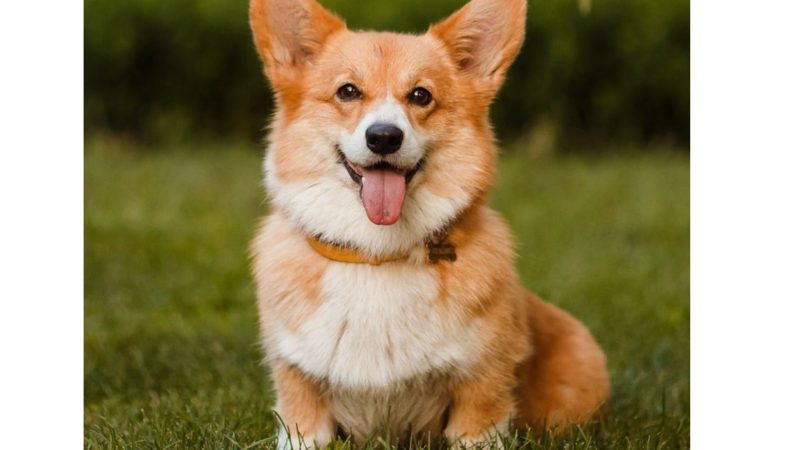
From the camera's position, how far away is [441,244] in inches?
136

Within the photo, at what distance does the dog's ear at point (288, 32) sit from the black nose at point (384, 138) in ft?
1.55

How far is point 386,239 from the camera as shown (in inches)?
135

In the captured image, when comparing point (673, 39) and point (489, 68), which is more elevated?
point (489, 68)

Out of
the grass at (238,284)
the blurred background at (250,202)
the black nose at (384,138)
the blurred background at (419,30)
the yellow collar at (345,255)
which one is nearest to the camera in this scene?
the black nose at (384,138)

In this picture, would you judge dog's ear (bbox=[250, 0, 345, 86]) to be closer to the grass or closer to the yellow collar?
the yellow collar

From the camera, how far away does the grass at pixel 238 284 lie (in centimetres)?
391

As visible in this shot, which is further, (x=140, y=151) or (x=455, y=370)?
(x=140, y=151)

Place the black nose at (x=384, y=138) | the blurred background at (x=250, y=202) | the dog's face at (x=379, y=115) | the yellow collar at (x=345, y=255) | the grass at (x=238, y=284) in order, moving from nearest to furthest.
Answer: the black nose at (x=384, y=138) → the dog's face at (x=379, y=115) → the yellow collar at (x=345, y=255) → the grass at (x=238, y=284) → the blurred background at (x=250, y=202)

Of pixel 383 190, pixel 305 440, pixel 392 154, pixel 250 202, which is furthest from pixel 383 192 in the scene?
pixel 250 202

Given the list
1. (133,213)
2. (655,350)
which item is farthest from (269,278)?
(133,213)

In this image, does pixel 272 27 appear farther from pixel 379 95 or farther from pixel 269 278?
pixel 269 278

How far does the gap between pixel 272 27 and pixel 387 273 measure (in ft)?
2.83

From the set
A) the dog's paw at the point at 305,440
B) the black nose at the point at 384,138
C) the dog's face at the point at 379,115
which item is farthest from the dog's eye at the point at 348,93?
the dog's paw at the point at 305,440

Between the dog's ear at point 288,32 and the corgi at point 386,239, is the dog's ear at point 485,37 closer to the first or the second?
the corgi at point 386,239
